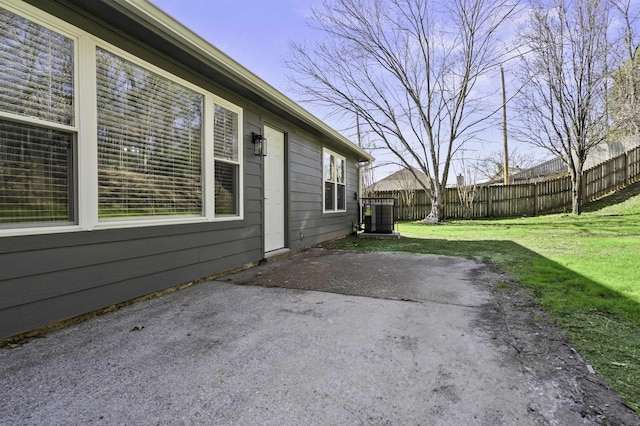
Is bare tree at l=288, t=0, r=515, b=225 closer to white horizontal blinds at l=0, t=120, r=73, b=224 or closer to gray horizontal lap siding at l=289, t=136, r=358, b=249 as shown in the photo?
gray horizontal lap siding at l=289, t=136, r=358, b=249

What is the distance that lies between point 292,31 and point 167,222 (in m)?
9.20

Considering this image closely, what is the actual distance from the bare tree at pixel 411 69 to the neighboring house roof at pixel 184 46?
7.89 m

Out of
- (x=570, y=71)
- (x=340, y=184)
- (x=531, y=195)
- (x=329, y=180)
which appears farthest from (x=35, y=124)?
(x=531, y=195)

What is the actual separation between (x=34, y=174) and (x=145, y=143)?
904 millimetres

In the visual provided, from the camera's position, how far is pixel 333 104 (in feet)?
41.3

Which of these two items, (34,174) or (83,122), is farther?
(83,122)

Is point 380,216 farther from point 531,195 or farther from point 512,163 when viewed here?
point 512,163

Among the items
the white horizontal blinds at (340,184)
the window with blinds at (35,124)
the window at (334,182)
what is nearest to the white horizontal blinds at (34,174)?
the window with blinds at (35,124)

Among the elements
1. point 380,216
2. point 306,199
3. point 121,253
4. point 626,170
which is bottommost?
point 121,253

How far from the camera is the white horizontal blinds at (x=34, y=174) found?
78.7 inches

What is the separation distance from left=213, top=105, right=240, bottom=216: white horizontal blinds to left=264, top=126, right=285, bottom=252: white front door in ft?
2.64

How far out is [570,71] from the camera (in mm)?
10570

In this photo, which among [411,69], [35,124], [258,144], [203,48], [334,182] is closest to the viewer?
[35,124]

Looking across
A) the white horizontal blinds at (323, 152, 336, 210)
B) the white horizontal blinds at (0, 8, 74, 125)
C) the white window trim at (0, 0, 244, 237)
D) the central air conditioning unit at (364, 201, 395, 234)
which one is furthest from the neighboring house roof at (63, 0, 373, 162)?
the central air conditioning unit at (364, 201, 395, 234)
